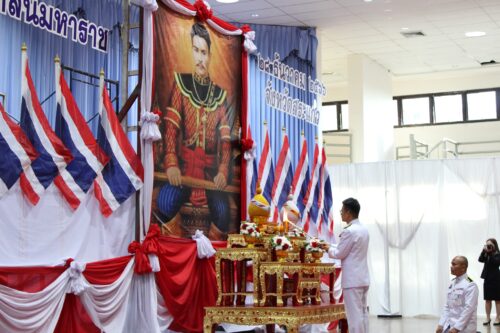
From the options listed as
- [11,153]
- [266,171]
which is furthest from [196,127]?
[11,153]

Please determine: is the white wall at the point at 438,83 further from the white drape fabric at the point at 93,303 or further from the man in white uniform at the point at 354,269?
the white drape fabric at the point at 93,303

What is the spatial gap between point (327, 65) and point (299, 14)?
4345 mm

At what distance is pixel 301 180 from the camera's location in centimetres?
1142

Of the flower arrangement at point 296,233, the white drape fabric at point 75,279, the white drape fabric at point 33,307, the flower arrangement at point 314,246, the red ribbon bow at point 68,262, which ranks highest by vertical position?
the flower arrangement at point 296,233

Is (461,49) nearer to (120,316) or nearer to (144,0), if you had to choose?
(144,0)

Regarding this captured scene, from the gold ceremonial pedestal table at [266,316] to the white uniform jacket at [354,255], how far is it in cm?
55

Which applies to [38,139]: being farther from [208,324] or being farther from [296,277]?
[296,277]

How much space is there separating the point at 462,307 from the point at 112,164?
373 centimetres

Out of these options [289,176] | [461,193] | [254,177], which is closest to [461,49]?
[461,193]

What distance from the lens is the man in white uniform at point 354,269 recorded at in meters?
7.26

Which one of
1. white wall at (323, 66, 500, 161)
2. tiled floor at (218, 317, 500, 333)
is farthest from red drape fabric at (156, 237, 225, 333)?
white wall at (323, 66, 500, 161)

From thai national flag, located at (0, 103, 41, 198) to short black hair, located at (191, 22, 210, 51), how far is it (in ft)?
9.97

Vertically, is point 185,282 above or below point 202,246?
below

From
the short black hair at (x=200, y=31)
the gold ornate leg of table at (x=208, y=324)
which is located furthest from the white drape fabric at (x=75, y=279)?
the short black hair at (x=200, y=31)
